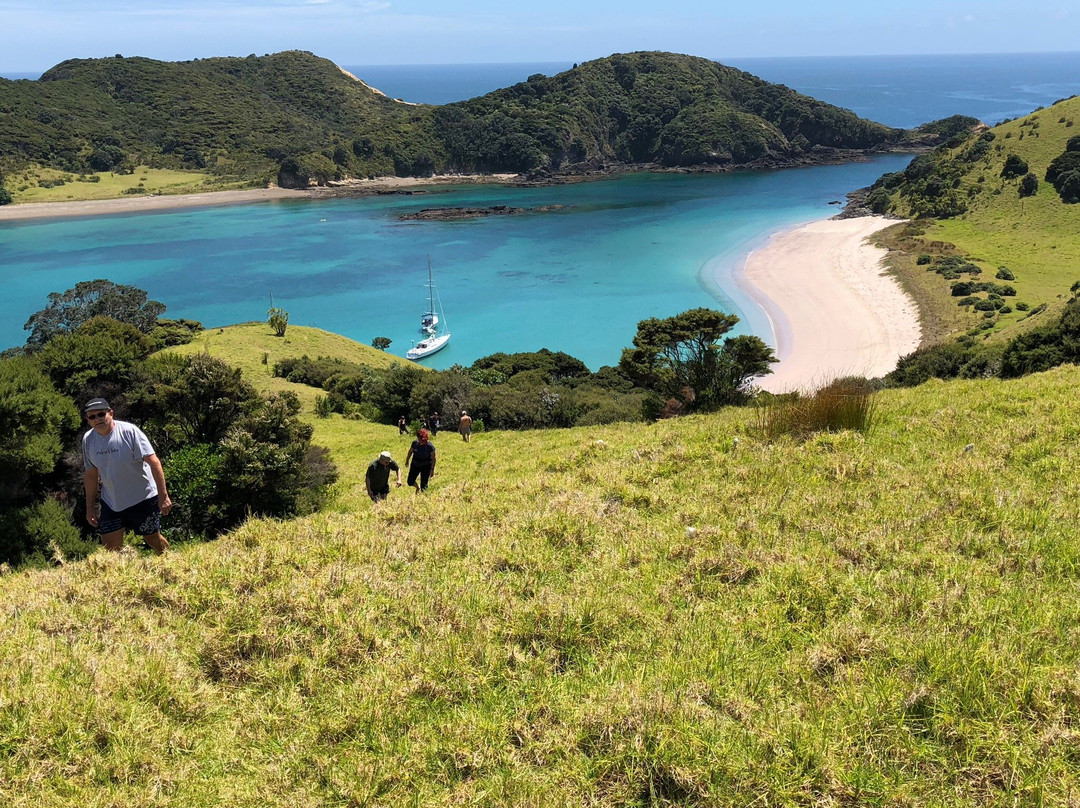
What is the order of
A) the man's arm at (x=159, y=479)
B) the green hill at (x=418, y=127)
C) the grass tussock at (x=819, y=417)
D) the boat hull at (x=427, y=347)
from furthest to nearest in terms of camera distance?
the green hill at (x=418, y=127), the boat hull at (x=427, y=347), the grass tussock at (x=819, y=417), the man's arm at (x=159, y=479)

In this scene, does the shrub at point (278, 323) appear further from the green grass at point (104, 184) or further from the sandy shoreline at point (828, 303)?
the green grass at point (104, 184)

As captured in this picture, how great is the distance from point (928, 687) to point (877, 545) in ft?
6.85

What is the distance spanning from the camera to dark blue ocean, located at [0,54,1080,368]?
172 feet

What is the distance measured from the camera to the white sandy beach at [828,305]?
37438 mm

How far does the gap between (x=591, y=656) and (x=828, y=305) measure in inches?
1970

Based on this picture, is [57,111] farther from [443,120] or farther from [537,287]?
[537,287]

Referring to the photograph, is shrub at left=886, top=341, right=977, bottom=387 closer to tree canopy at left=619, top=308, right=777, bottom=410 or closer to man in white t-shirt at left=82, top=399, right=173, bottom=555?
tree canopy at left=619, top=308, right=777, bottom=410

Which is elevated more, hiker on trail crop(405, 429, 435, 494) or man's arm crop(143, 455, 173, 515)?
man's arm crop(143, 455, 173, 515)

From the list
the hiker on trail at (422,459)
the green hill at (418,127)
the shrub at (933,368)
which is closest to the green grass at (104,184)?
the green hill at (418,127)

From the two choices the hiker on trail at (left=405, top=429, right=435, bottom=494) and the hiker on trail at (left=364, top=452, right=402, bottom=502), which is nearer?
the hiker on trail at (left=364, top=452, right=402, bottom=502)

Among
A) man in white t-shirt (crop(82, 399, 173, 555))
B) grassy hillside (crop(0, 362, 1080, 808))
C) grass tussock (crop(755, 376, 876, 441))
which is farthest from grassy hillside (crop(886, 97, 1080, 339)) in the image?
man in white t-shirt (crop(82, 399, 173, 555))

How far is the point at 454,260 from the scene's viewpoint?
71312 millimetres

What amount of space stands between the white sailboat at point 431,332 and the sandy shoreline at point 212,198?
68484 millimetres

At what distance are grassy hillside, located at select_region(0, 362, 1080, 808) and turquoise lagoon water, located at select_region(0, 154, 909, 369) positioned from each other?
1439 inches
